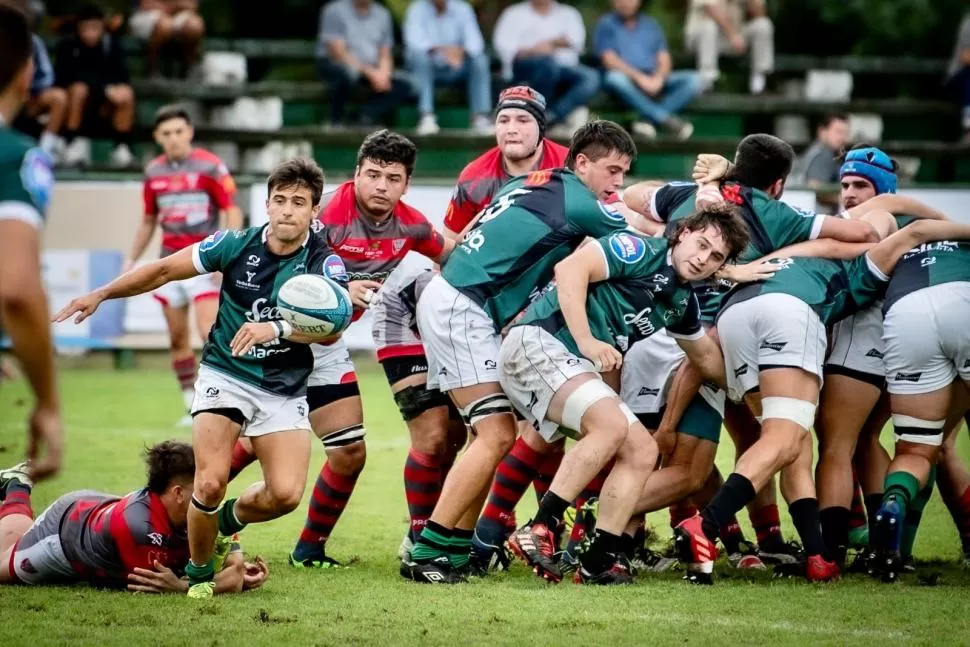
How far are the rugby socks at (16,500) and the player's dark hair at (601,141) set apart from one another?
3095 millimetres

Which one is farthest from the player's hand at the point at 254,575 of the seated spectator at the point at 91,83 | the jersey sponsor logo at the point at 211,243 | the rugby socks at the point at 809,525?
the seated spectator at the point at 91,83

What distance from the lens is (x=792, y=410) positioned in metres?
6.46

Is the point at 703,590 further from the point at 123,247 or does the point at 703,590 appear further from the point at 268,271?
the point at 123,247

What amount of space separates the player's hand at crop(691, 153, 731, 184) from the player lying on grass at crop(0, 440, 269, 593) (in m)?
2.97

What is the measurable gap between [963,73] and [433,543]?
14247 mm

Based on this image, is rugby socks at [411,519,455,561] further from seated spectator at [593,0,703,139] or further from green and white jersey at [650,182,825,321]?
seated spectator at [593,0,703,139]

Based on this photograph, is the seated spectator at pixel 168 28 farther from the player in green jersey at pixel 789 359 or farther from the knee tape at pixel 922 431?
the knee tape at pixel 922 431

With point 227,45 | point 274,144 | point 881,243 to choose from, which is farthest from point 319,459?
point 227,45

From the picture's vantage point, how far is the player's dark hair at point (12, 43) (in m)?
3.94

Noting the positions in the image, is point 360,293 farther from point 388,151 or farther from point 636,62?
point 636,62

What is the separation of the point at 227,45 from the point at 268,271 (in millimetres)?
12519

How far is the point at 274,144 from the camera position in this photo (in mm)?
17188

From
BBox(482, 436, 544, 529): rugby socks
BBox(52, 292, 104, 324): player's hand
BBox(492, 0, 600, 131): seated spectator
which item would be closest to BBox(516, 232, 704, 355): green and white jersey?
BBox(482, 436, 544, 529): rugby socks

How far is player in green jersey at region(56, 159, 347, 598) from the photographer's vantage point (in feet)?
19.6
